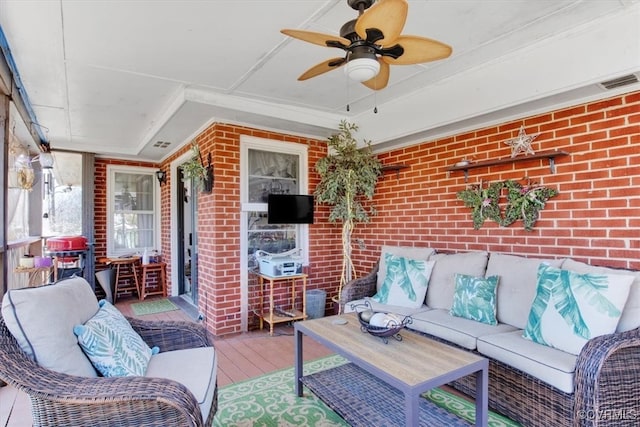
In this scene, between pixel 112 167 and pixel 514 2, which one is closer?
pixel 514 2

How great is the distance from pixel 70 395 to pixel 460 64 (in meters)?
3.22

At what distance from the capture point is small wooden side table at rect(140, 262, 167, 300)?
18.5 feet

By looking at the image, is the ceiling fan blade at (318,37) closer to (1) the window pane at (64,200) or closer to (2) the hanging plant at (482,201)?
(2) the hanging plant at (482,201)

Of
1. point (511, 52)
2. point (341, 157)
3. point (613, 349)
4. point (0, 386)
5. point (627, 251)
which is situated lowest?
point (0, 386)

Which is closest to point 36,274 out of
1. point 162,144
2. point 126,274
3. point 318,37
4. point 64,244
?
point 64,244

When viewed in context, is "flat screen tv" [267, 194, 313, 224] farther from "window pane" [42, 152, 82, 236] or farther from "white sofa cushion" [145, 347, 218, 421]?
"window pane" [42, 152, 82, 236]

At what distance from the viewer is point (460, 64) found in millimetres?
2834

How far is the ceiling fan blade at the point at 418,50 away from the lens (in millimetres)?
1701

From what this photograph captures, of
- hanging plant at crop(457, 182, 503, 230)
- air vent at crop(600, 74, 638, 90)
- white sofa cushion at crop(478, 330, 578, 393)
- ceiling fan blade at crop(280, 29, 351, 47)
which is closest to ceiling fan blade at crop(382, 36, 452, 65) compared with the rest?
ceiling fan blade at crop(280, 29, 351, 47)

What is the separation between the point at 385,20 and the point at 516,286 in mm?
2121

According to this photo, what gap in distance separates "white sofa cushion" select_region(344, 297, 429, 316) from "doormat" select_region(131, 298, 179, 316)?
293 cm

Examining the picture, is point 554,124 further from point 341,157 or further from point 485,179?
point 341,157

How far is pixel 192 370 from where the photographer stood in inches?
69.7

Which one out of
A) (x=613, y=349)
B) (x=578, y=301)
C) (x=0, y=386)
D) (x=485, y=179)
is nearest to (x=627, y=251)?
(x=578, y=301)
